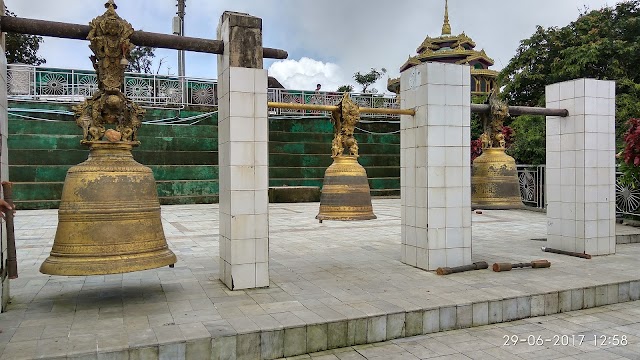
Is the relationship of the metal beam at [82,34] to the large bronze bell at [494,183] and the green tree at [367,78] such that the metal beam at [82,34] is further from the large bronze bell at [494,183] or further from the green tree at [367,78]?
the green tree at [367,78]

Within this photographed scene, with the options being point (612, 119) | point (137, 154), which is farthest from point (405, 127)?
point (137, 154)

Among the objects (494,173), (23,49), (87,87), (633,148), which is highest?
(23,49)

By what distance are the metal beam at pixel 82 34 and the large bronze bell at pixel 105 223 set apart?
3.54 ft

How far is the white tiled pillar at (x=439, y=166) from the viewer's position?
596cm

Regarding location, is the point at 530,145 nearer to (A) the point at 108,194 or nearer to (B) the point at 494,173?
(B) the point at 494,173

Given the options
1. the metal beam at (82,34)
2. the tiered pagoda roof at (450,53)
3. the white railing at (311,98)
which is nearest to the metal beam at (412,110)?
the metal beam at (82,34)

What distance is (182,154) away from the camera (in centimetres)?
1858

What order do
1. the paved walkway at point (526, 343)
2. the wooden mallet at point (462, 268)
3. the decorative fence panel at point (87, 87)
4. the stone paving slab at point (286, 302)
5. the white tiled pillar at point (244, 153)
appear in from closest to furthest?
the stone paving slab at point (286, 302) < the paved walkway at point (526, 343) < the white tiled pillar at point (244, 153) < the wooden mallet at point (462, 268) < the decorative fence panel at point (87, 87)

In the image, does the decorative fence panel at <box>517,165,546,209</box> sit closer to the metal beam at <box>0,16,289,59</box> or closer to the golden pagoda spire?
the metal beam at <box>0,16,289,59</box>

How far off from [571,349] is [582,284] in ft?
4.98

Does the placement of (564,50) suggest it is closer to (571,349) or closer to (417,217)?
(417,217)

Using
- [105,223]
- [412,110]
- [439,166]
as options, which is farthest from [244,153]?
[439,166]

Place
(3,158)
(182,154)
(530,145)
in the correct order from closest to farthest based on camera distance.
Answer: (3,158), (530,145), (182,154)

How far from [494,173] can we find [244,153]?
3230 mm
